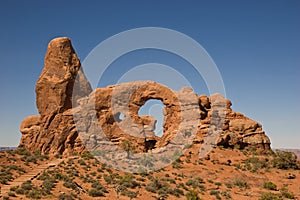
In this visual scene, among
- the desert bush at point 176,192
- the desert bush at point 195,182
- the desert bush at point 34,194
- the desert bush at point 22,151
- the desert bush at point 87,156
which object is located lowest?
the desert bush at point 34,194

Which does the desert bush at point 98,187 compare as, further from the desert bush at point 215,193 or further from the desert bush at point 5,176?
the desert bush at point 215,193

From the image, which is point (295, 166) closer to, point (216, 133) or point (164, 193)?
point (216, 133)

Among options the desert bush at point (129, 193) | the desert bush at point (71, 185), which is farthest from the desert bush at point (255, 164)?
the desert bush at point (71, 185)

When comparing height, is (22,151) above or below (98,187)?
above

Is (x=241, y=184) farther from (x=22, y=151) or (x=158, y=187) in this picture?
(x=22, y=151)

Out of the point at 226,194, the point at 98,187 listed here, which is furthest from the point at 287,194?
the point at 98,187

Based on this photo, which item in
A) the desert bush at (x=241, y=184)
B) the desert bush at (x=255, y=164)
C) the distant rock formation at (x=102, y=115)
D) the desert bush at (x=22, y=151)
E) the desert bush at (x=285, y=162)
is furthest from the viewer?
the distant rock formation at (x=102, y=115)

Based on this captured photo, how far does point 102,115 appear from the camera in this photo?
33.7 metres

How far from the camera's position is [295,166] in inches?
1199

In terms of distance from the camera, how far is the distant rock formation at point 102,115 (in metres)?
32.4

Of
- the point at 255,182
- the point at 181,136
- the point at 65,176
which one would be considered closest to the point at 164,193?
the point at 65,176

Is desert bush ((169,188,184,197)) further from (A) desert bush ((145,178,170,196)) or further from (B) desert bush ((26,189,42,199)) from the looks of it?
(B) desert bush ((26,189,42,199))

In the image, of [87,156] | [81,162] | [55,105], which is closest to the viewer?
[81,162]

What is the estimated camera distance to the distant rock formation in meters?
32.4
